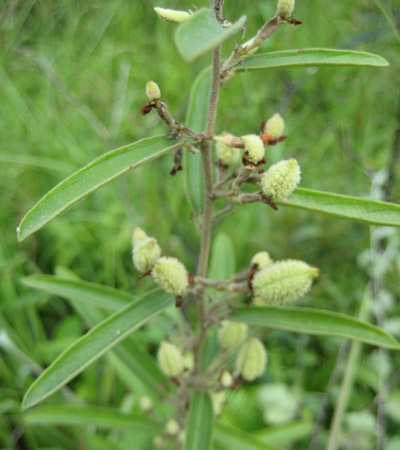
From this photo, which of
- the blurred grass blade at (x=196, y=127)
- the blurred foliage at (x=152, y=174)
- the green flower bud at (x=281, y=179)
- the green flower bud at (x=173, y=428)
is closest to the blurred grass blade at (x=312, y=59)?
the green flower bud at (x=281, y=179)

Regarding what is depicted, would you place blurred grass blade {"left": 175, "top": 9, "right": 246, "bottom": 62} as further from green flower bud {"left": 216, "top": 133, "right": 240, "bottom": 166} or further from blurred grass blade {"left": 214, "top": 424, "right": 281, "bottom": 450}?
blurred grass blade {"left": 214, "top": 424, "right": 281, "bottom": 450}

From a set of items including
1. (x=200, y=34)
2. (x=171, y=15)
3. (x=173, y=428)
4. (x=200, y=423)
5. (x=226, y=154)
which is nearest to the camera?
(x=200, y=34)

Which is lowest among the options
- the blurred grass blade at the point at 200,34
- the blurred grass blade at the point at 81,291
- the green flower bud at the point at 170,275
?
the blurred grass blade at the point at 81,291

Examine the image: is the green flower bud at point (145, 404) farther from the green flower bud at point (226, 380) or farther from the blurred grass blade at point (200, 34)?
the blurred grass blade at point (200, 34)

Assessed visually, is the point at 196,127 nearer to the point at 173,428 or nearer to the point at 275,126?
the point at 275,126

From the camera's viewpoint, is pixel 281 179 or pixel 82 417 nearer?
pixel 281 179

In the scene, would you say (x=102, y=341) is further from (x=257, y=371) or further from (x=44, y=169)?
(x=44, y=169)

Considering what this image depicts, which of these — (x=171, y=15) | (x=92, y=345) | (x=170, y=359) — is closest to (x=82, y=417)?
(x=170, y=359)
